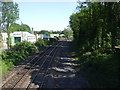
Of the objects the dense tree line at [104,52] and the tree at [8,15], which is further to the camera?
the tree at [8,15]

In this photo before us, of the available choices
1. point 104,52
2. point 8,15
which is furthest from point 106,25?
point 8,15

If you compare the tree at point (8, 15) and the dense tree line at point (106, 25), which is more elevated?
the tree at point (8, 15)

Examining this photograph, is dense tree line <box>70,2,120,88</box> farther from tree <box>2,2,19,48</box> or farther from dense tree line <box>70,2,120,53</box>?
tree <box>2,2,19,48</box>

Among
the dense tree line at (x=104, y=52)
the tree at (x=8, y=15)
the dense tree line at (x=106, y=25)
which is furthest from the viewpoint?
the tree at (x=8, y=15)

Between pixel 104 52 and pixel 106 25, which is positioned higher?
pixel 106 25

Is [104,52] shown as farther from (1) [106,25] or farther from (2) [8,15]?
(2) [8,15]

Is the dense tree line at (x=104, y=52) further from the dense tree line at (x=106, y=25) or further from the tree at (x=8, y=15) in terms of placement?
the tree at (x=8, y=15)

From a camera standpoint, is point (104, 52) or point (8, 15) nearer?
point (104, 52)

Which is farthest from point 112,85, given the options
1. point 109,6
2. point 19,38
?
point 19,38

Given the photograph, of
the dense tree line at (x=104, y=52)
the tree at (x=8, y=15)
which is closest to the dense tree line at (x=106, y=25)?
the dense tree line at (x=104, y=52)

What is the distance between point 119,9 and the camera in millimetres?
13570

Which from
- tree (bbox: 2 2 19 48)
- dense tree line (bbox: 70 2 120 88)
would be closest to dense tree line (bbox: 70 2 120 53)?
dense tree line (bbox: 70 2 120 88)

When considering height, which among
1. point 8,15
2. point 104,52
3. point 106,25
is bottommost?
point 104,52

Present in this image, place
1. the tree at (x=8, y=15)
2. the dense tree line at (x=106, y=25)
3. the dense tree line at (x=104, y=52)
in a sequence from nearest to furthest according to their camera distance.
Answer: the dense tree line at (x=104, y=52)
the dense tree line at (x=106, y=25)
the tree at (x=8, y=15)
